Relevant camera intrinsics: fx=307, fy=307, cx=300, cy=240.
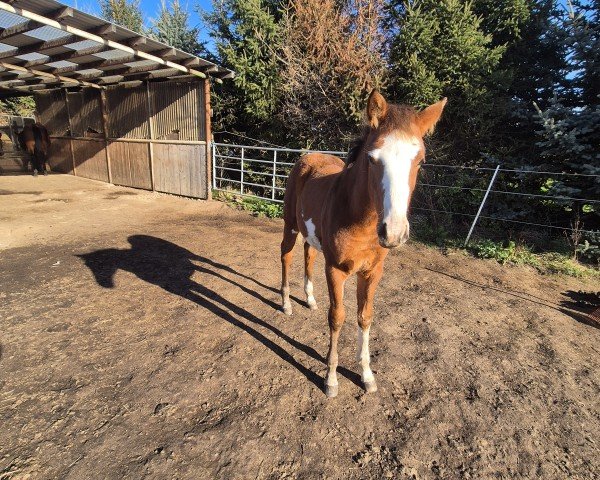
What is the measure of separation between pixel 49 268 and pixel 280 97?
262 inches

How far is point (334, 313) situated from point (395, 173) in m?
1.31

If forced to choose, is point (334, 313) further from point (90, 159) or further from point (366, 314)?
point (90, 159)

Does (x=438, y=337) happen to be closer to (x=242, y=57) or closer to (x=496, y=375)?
(x=496, y=375)

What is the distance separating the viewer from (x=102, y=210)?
294 inches

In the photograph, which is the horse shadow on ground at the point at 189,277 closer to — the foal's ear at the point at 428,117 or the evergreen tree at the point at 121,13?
the foal's ear at the point at 428,117

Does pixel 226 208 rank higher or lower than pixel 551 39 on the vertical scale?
lower

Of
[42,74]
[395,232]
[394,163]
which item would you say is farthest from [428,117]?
[42,74]

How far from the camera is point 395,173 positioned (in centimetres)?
156

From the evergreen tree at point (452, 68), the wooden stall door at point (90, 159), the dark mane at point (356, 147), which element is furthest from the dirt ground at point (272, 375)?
the wooden stall door at point (90, 159)

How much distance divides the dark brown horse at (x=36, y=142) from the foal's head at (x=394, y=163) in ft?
46.4

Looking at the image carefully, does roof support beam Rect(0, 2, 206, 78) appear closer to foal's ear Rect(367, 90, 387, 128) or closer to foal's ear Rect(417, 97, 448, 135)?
foal's ear Rect(367, 90, 387, 128)

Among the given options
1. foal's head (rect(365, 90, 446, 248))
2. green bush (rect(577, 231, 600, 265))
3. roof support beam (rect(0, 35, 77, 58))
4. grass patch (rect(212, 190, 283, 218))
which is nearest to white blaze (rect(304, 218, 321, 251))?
foal's head (rect(365, 90, 446, 248))

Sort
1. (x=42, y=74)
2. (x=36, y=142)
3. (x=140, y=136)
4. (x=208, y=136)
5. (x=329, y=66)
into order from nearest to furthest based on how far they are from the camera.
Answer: (x=329, y=66), (x=208, y=136), (x=42, y=74), (x=140, y=136), (x=36, y=142)

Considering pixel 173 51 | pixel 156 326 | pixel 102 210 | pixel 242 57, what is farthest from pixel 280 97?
pixel 156 326
